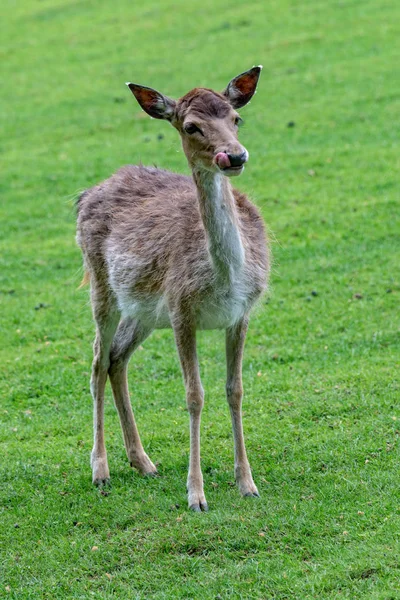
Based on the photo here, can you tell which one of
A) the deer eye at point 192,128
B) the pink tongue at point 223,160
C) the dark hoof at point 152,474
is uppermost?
the deer eye at point 192,128

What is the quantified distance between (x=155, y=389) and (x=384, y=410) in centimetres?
224

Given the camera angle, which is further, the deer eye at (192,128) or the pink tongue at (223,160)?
the deer eye at (192,128)

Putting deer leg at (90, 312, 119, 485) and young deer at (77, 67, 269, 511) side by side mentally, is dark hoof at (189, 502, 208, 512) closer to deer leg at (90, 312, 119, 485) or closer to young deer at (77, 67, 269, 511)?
young deer at (77, 67, 269, 511)

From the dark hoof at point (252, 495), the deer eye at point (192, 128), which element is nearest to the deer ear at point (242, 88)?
the deer eye at point (192, 128)

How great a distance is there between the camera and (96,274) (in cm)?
758

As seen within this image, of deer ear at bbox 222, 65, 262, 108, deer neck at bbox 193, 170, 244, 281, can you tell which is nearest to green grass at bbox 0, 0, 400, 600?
deer ear at bbox 222, 65, 262, 108

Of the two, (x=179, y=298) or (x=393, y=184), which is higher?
(x=179, y=298)

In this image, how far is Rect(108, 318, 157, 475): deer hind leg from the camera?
23.7 feet

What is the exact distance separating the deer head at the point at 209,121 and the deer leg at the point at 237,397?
1.22 metres

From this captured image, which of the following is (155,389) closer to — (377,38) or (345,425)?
(345,425)

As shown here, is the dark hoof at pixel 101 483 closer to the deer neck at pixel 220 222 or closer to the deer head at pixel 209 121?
the deer neck at pixel 220 222

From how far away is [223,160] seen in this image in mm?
5742

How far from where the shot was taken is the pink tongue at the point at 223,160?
5.73 metres

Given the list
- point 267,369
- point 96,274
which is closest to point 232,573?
point 96,274
